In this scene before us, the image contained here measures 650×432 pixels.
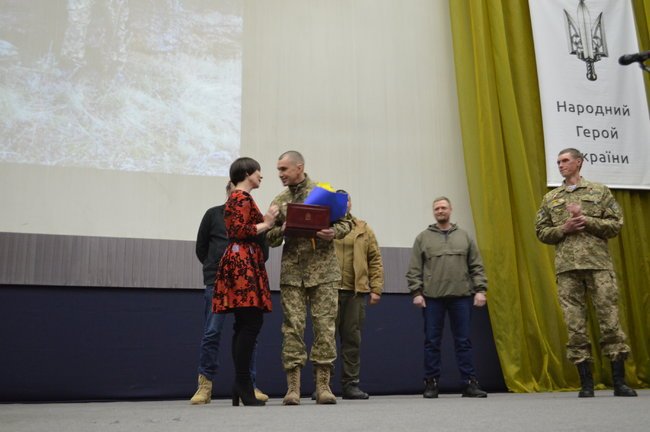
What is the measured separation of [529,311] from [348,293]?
1.74 meters

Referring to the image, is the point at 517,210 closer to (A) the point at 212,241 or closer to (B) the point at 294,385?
(A) the point at 212,241

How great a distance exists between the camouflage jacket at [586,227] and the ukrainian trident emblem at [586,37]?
234 centimetres

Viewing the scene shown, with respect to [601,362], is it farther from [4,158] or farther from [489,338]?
[4,158]

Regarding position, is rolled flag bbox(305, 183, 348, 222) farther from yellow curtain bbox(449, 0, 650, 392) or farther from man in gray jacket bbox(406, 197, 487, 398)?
yellow curtain bbox(449, 0, 650, 392)

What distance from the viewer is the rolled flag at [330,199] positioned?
325 centimetres

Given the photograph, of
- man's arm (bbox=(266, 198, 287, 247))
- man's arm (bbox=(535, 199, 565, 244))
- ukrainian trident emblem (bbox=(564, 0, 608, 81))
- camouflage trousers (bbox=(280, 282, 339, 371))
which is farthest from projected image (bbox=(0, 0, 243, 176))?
ukrainian trident emblem (bbox=(564, 0, 608, 81))

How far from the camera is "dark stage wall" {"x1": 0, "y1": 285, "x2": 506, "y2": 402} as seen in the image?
14.7 ft

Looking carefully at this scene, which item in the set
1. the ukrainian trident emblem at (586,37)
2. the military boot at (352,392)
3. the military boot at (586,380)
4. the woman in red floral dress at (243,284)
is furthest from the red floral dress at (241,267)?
the ukrainian trident emblem at (586,37)

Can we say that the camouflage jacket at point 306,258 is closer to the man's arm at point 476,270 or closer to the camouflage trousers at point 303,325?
the camouflage trousers at point 303,325

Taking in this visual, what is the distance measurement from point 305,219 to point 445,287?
163cm

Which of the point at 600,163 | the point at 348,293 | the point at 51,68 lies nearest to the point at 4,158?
the point at 51,68

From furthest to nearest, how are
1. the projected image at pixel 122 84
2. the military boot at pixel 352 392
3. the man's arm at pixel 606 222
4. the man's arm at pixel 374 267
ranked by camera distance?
the projected image at pixel 122 84 → the man's arm at pixel 374 267 → the military boot at pixel 352 392 → the man's arm at pixel 606 222

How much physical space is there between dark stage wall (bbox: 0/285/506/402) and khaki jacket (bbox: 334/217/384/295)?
0.83m

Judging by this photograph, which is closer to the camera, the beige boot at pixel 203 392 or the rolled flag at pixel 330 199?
the rolled flag at pixel 330 199
